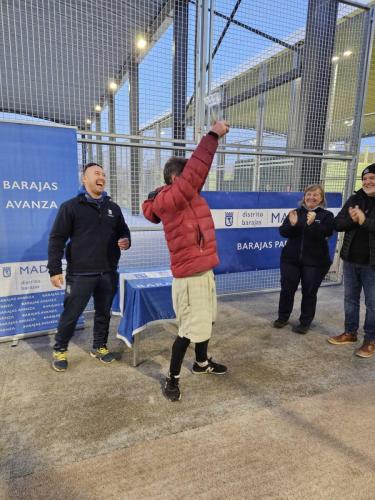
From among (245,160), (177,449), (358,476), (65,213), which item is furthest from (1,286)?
(245,160)

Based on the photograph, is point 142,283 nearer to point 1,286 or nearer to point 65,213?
point 65,213

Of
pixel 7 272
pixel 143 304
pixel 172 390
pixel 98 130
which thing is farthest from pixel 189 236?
pixel 98 130

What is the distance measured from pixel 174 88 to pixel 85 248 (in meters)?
2.29

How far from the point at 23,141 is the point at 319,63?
4.05 metres

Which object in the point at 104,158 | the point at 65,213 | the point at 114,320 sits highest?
the point at 104,158

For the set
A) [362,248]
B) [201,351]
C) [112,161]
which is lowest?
[201,351]

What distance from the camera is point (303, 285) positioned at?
351 cm

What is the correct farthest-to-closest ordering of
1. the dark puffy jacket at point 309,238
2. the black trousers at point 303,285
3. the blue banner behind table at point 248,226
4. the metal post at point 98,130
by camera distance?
the blue banner behind table at point 248,226, the metal post at point 98,130, the black trousers at point 303,285, the dark puffy jacket at point 309,238

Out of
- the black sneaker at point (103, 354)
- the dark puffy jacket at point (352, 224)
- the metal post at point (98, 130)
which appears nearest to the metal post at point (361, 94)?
the dark puffy jacket at point (352, 224)

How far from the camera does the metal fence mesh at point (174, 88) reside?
3.48 meters

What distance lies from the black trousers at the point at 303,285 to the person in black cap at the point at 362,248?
12.6 inches

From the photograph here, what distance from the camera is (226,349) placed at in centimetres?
312

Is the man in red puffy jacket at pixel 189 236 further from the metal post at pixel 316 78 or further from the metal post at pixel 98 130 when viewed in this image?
the metal post at pixel 316 78

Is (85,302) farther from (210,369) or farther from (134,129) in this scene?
(134,129)
